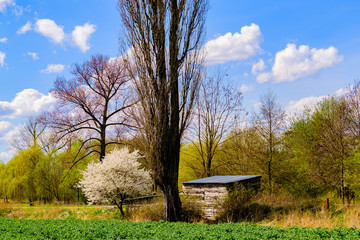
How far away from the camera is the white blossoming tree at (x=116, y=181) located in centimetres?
1348

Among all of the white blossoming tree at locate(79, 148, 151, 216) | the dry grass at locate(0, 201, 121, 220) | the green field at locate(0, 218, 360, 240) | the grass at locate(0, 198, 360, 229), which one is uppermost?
the white blossoming tree at locate(79, 148, 151, 216)

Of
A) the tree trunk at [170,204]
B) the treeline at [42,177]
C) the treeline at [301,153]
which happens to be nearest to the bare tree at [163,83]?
the tree trunk at [170,204]

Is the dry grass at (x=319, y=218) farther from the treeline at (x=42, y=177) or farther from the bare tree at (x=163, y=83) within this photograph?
the treeline at (x=42, y=177)

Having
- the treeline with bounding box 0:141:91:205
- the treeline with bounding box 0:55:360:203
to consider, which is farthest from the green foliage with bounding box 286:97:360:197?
the treeline with bounding box 0:141:91:205

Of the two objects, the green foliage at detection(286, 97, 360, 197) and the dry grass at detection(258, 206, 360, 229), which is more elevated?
the green foliage at detection(286, 97, 360, 197)

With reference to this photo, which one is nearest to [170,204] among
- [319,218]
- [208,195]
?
[208,195]

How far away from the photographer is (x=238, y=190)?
1323cm

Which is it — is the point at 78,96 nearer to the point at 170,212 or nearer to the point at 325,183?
the point at 170,212

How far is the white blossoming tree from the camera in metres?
13.5

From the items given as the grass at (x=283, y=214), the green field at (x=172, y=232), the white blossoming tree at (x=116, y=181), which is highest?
the white blossoming tree at (x=116, y=181)

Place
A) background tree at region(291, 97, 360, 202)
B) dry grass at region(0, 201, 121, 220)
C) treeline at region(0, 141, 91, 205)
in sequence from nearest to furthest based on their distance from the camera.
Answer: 1. dry grass at region(0, 201, 121, 220)
2. background tree at region(291, 97, 360, 202)
3. treeline at region(0, 141, 91, 205)

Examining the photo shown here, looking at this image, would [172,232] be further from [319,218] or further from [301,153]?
[301,153]

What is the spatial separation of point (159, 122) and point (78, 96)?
13.0m

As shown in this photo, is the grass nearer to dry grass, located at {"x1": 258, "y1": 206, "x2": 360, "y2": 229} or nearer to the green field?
dry grass, located at {"x1": 258, "y1": 206, "x2": 360, "y2": 229}
